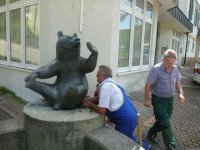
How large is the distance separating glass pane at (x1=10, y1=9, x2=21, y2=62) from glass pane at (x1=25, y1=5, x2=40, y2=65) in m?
0.55

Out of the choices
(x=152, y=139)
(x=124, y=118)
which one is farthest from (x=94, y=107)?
(x=152, y=139)

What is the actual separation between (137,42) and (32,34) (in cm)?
339

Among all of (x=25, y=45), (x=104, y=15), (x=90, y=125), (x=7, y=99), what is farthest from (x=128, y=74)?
(x=90, y=125)

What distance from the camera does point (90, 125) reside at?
306 centimetres

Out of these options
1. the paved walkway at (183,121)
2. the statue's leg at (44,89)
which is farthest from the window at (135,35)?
the statue's leg at (44,89)

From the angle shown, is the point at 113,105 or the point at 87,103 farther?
the point at 87,103

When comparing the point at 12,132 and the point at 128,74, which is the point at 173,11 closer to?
the point at 128,74

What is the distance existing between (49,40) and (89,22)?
1098 millimetres

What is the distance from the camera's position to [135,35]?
7977 millimetres

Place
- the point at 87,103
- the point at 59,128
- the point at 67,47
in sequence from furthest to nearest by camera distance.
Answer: the point at 87,103 → the point at 67,47 → the point at 59,128

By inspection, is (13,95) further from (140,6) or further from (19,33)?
(140,6)

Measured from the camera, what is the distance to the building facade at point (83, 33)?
5.74 m

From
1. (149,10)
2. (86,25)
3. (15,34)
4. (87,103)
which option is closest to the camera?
(87,103)

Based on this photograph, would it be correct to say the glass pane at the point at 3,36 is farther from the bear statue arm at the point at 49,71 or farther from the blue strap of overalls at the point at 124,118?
the blue strap of overalls at the point at 124,118
